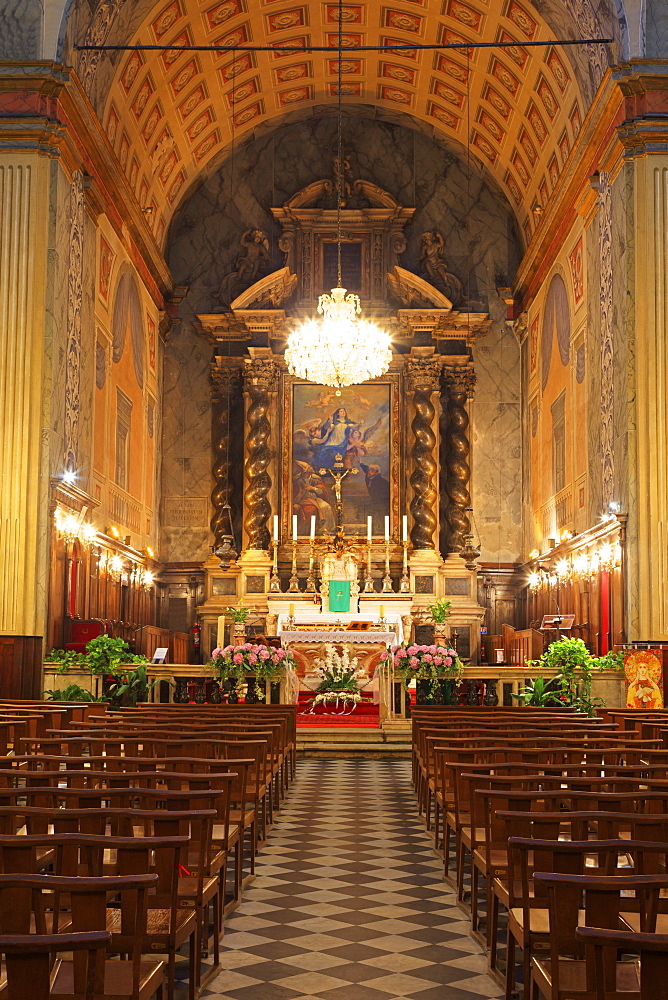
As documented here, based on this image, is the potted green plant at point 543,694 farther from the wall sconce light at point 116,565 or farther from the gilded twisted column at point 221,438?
the gilded twisted column at point 221,438

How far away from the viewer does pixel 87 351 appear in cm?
1817

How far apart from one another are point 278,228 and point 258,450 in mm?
5612

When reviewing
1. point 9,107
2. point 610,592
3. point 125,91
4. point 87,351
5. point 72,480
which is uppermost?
point 125,91

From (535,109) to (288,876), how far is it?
18097mm

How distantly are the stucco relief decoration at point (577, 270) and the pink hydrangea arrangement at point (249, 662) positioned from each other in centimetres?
894

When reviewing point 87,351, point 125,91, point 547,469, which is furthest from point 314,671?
point 125,91

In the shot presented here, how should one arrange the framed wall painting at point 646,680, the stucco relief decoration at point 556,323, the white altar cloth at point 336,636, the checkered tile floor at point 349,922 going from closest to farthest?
the checkered tile floor at point 349,922 < the framed wall painting at point 646,680 < the white altar cloth at point 336,636 < the stucco relief decoration at point 556,323

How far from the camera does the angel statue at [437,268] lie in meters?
25.9

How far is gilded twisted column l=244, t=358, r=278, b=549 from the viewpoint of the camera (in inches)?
965

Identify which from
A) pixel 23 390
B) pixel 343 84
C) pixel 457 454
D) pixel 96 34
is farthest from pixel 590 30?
pixel 23 390

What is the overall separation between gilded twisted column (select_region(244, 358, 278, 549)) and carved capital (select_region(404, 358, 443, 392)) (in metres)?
3.09

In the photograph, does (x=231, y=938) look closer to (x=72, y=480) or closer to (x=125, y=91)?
(x=72, y=480)

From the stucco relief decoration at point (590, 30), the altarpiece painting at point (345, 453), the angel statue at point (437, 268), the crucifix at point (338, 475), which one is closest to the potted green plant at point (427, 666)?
the stucco relief decoration at point (590, 30)

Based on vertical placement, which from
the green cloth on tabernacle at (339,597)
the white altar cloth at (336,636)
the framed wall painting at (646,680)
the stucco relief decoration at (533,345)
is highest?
the stucco relief decoration at (533,345)
